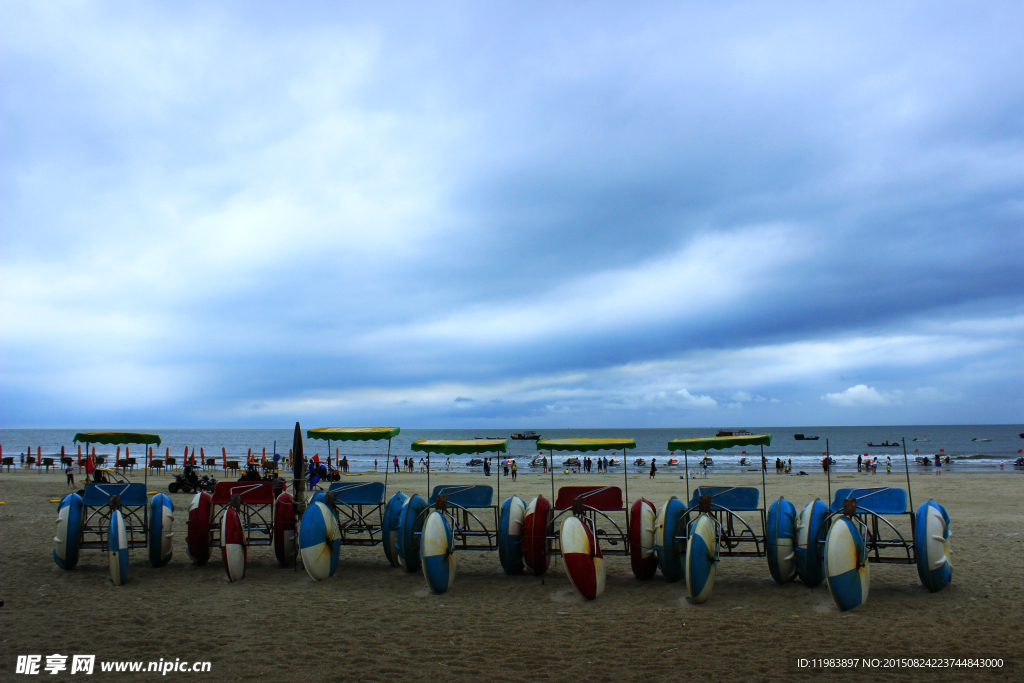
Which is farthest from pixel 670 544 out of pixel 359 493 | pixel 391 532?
pixel 359 493

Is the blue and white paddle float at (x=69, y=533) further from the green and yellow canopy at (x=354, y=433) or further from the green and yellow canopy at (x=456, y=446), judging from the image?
the green and yellow canopy at (x=456, y=446)

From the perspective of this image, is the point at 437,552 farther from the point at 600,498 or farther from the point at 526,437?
the point at 526,437

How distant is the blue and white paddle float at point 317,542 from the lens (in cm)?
887

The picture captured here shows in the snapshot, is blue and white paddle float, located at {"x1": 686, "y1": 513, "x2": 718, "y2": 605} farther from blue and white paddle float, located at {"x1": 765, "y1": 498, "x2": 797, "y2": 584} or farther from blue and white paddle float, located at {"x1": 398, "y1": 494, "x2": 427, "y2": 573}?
blue and white paddle float, located at {"x1": 398, "y1": 494, "x2": 427, "y2": 573}

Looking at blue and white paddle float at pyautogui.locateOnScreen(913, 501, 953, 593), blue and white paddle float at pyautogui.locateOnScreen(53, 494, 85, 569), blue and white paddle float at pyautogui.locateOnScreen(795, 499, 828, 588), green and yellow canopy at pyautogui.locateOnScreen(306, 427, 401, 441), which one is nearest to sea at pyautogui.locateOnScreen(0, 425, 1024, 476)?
green and yellow canopy at pyautogui.locateOnScreen(306, 427, 401, 441)

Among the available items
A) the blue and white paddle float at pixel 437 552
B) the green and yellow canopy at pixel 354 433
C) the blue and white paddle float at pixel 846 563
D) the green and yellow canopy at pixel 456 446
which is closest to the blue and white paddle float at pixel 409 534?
the blue and white paddle float at pixel 437 552

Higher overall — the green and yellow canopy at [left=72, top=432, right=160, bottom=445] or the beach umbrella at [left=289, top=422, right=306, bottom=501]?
the green and yellow canopy at [left=72, top=432, right=160, bottom=445]

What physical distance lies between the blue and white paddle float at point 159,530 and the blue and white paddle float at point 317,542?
8.48ft

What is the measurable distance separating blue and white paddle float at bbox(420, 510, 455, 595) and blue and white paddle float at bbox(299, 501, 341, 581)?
1.83 m

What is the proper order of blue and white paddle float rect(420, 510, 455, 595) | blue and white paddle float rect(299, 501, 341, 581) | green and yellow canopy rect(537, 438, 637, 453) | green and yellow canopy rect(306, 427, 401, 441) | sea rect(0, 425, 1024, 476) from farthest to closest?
sea rect(0, 425, 1024, 476)
green and yellow canopy rect(306, 427, 401, 441)
green and yellow canopy rect(537, 438, 637, 453)
blue and white paddle float rect(299, 501, 341, 581)
blue and white paddle float rect(420, 510, 455, 595)

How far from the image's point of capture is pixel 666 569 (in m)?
8.68

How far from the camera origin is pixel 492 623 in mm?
7039

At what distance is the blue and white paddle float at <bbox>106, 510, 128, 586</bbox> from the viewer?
28.1 ft

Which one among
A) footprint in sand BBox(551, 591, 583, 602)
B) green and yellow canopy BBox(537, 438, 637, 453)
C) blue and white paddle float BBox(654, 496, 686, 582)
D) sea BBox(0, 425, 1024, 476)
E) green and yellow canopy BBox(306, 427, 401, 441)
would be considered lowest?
sea BBox(0, 425, 1024, 476)
